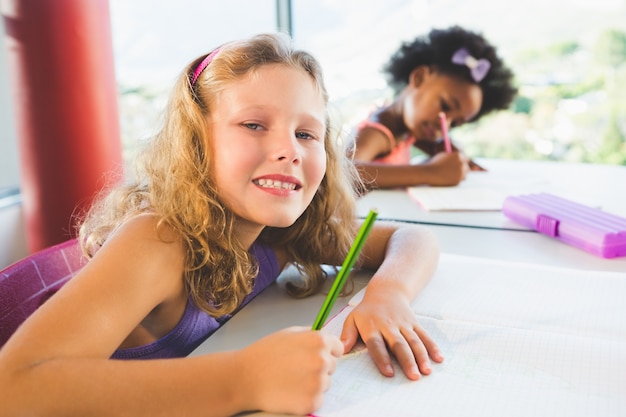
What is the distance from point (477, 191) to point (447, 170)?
0.12 meters

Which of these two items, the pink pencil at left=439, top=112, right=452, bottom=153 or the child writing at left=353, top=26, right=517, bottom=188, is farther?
the child writing at left=353, top=26, right=517, bottom=188

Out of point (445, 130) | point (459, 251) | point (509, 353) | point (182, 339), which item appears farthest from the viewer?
point (445, 130)

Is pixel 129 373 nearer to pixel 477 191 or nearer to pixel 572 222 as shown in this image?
pixel 572 222

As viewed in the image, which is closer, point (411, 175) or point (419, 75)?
point (411, 175)

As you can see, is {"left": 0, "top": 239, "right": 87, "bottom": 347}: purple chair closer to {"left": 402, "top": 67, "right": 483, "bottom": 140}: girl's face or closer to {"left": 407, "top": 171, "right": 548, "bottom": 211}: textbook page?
{"left": 407, "top": 171, "right": 548, "bottom": 211}: textbook page

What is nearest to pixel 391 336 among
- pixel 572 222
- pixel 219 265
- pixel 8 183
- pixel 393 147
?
pixel 219 265

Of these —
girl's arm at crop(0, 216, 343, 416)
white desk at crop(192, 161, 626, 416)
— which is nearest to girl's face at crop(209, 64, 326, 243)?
white desk at crop(192, 161, 626, 416)

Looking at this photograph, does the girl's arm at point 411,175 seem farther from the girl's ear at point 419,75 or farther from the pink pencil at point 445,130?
the girl's ear at point 419,75

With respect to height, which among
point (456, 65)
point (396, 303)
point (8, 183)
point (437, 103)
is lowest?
point (8, 183)

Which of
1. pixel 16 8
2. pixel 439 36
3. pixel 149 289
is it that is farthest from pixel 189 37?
pixel 149 289

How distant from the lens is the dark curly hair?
1971 mm

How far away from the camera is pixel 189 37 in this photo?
3381mm

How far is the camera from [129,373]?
51 cm

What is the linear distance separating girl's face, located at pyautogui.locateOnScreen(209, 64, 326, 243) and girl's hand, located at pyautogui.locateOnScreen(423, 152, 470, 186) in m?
0.83
